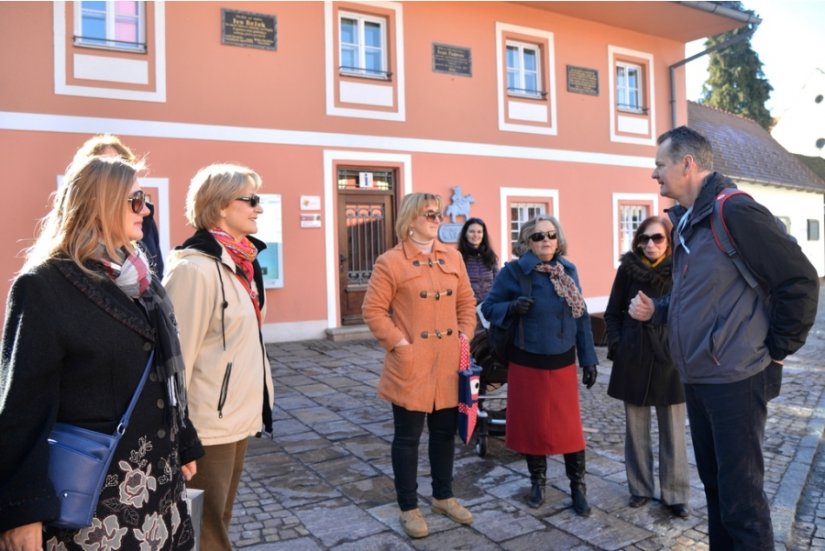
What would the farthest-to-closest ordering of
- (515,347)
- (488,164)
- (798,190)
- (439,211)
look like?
(798,190) → (488,164) → (515,347) → (439,211)

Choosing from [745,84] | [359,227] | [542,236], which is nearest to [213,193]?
[542,236]

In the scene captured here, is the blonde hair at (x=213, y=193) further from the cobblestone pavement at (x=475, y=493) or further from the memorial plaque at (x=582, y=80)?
the memorial plaque at (x=582, y=80)

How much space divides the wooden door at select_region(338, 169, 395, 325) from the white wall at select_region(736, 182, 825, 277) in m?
14.4

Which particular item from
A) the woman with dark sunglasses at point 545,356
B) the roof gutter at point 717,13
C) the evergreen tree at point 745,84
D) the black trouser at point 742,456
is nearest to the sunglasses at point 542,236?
the woman with dark sunglasses at point 545,356

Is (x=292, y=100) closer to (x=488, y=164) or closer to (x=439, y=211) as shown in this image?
(x=488, y=164)

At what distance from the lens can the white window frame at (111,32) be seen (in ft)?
31.0

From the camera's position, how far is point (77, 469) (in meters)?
1.77

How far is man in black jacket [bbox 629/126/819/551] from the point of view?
2658mm

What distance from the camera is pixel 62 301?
1809 mm

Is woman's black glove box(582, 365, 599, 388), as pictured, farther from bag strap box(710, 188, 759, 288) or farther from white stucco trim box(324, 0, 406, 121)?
white stucco trim box(324, 0, 406, 121)

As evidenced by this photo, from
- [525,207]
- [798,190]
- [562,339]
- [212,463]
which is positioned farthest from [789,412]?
[798,190]

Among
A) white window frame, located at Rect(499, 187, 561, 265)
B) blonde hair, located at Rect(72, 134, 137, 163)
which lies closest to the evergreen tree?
white window frame, located at Rect(499, 187, 561, 265)

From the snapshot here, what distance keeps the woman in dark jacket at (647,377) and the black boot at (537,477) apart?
54 cm

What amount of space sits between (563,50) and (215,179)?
42.3 feet
